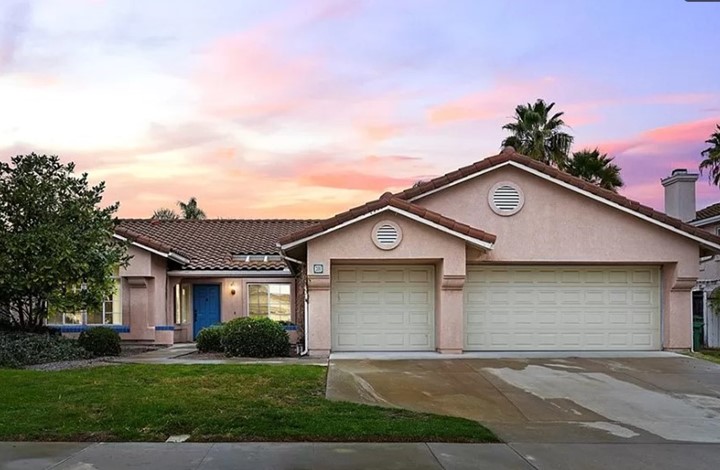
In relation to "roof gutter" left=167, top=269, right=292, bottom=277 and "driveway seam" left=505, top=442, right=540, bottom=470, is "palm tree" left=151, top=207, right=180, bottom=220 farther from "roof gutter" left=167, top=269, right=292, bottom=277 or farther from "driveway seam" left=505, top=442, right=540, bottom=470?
"driveway seam" left=505, top=442, right=540, bottom=470

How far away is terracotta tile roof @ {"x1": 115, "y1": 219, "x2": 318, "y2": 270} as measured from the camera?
883 inches

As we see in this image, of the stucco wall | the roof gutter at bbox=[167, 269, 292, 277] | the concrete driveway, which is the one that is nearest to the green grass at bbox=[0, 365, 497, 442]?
the concrete driveway

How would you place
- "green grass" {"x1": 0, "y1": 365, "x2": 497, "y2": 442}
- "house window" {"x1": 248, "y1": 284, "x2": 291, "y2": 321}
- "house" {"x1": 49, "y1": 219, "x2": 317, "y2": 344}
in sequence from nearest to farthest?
"green grass" {"x1": 0, "y1": 365, "x2": 497, "y2": 442}, "house" {"x1": 49, "y1": 219, "x2": 317, "y2": 344}, "house window" {"x1": 248, "y1": 284, "x2": 291, "y2": 321}

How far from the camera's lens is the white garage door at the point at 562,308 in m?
18.0

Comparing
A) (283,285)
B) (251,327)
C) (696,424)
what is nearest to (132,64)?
(251,327)

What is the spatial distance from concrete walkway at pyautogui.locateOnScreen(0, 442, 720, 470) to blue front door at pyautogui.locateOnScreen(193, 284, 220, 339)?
15.0 metres

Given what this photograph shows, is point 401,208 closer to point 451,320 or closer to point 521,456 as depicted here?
point 451,320

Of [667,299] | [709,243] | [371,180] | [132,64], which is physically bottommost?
[667,299]

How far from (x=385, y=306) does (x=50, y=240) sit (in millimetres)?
8303

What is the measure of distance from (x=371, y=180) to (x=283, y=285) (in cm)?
641

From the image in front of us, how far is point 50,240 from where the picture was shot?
16359 millimetres

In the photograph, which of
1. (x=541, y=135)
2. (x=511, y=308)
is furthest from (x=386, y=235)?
(x=541, y=135)

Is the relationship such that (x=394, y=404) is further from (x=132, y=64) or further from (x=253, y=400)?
(x=132, y=64)

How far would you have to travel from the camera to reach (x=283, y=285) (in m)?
23.0
